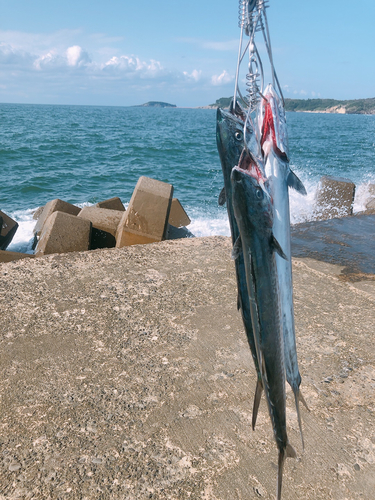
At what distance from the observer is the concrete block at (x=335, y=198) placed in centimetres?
910

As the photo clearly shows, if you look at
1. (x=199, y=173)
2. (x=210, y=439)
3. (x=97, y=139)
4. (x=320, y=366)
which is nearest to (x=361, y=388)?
(x=320, y=366)

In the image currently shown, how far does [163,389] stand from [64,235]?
142 inches

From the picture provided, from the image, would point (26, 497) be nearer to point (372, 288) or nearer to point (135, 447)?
point (135, 447)

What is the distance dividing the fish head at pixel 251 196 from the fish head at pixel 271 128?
0.43 ft

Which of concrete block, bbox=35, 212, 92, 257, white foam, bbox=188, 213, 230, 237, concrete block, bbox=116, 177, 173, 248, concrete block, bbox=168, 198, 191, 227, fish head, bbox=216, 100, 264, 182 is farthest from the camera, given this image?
white foam, bbox=188, 213, 230, 237

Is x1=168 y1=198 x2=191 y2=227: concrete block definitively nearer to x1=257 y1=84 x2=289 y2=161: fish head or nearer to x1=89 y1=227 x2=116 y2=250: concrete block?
x1=89 y1=227 x2=116 y2=250: concrete block

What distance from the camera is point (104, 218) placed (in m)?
6.77

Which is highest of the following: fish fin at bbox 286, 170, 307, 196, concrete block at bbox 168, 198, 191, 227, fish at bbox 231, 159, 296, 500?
fish fin at bbox 286, 170, 307, 196

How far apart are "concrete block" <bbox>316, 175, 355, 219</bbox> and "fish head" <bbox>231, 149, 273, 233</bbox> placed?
332 inches

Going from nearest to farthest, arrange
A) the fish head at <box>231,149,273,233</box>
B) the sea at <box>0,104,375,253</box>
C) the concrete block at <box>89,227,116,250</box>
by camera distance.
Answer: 1. the fish head at <box>231,149,273,233</box>
2. the concrete block at <box>89,227,116,250</box>
3. the sea at <box>0,104,375,253</box>

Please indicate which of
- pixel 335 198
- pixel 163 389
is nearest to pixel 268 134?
pixel 163 389

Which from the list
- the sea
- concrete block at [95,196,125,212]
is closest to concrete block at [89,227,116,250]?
concrete block at [95,196,125,212]

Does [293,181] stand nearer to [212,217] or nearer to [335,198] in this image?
[335,198]

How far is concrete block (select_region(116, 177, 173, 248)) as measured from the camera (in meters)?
5.84
